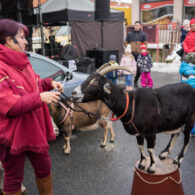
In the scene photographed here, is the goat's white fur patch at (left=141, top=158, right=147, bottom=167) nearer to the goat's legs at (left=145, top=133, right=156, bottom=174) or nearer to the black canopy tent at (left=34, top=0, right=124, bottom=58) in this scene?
the goat's legs at (left=145, top=133, right=156, bottom=174)

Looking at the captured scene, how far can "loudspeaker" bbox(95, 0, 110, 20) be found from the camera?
10.0m

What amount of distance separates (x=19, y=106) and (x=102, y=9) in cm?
942

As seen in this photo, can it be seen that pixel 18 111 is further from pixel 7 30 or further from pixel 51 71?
pixel 51 71

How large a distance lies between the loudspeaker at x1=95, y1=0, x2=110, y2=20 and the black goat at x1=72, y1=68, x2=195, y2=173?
8.12m

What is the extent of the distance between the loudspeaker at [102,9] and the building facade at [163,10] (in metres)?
8.99

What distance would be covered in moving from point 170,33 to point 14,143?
1603 cm

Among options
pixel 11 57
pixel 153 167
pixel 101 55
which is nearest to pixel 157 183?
pixel 153 167

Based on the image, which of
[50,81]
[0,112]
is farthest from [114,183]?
[0,112]

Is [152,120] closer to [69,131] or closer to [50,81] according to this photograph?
[50,81]

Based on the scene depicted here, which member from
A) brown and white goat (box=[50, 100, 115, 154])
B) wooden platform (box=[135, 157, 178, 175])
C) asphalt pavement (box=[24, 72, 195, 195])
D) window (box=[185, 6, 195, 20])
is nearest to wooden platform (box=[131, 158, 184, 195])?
wooden platform (box=[135, 157, 178, 175])

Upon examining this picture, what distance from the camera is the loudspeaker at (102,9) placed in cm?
1005

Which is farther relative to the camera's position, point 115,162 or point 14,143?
point 115,162

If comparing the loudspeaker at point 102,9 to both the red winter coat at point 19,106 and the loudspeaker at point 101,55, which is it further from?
the red winter coat at point 19,106

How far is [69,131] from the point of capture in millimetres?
4281
